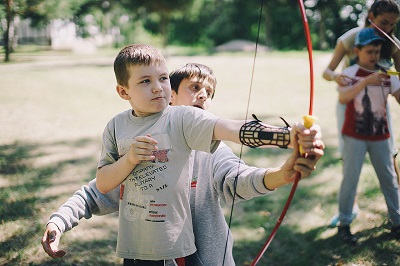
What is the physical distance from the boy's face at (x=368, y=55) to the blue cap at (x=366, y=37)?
50 mm

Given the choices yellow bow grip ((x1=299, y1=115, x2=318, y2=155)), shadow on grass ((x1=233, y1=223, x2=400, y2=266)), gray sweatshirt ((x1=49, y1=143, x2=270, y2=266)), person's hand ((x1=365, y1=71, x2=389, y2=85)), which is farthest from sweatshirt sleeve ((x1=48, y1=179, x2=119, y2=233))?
person's hand ((x1=365, y1=71, x2=389, y2=85))

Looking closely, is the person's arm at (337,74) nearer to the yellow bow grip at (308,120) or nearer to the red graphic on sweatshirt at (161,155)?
the red graphic on sweatshirt at (161,155)

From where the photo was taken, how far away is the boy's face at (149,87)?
1.68m

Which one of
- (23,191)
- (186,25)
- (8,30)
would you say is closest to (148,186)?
(23,191)

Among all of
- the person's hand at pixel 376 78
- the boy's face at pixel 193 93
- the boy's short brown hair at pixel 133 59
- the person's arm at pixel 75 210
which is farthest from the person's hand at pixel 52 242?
the person's hand at pixel 376 78

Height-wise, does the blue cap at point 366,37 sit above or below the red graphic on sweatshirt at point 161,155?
above

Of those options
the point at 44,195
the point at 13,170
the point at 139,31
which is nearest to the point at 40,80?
the point at 13,170

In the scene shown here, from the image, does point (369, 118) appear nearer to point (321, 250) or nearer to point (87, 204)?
point (321, 250)

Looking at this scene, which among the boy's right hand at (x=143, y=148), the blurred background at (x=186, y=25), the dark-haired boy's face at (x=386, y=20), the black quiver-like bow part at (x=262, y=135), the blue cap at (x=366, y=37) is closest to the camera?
the black quiver-like bow part at (x=262, y=135)

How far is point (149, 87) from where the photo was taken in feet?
5.52

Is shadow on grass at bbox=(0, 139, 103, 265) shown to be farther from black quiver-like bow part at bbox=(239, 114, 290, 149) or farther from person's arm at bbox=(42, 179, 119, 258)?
black quiver-like bow part at bbox=(239, 114, 290, 149)

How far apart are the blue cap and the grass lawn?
3.01 feet

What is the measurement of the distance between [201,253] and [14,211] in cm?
257

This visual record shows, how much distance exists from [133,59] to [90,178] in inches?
140
